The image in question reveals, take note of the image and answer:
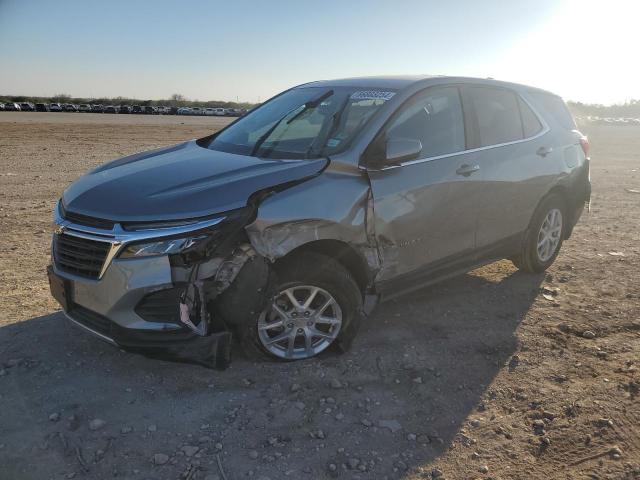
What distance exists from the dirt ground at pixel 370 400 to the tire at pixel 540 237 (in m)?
0.38

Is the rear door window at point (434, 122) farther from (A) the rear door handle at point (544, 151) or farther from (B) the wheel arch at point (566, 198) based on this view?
(B) the wheel arch at point (566, 198)

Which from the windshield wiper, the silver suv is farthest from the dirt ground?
the windshield wiper

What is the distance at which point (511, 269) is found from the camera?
602 cm

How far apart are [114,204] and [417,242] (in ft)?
6.88

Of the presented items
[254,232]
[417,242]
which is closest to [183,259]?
[254,232]

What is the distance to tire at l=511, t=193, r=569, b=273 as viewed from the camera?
5.47 meters

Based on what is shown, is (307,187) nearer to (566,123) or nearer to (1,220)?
(566,123)

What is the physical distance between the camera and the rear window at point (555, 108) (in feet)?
18.5

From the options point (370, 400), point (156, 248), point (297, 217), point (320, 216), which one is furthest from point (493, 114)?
point (156, 248)

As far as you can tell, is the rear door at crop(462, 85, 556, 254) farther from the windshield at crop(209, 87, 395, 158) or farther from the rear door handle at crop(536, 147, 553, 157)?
the windshield at crop(209, 87, 395, 158)

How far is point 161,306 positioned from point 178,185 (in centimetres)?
75

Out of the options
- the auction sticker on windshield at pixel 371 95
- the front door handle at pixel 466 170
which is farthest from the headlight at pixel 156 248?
the front door handle at pixel 466 170

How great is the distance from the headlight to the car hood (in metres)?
0.14

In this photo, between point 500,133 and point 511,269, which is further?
point 511,269
